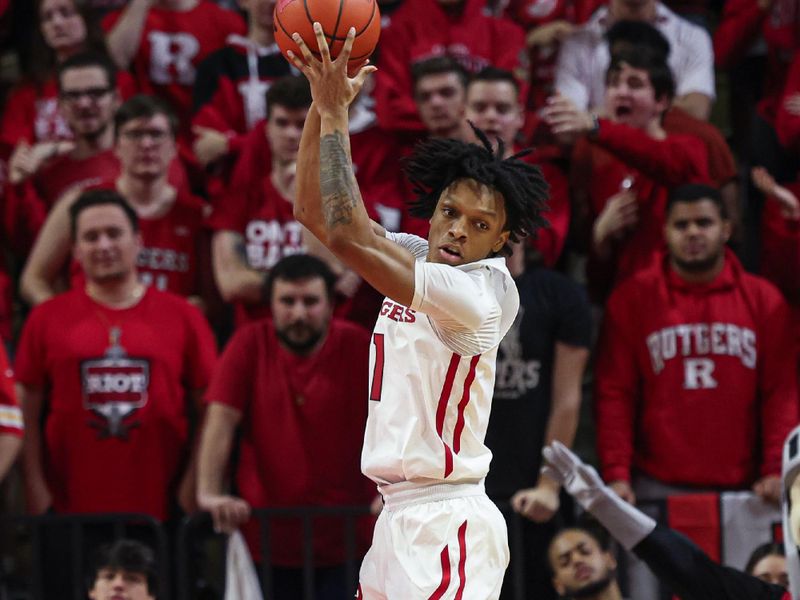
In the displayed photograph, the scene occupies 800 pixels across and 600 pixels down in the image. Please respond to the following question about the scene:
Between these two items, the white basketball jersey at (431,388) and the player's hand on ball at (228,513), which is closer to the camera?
the white basketball jersey at (431,388)

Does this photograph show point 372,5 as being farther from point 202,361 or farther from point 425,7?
point 425,7

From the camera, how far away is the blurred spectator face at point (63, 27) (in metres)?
8.67

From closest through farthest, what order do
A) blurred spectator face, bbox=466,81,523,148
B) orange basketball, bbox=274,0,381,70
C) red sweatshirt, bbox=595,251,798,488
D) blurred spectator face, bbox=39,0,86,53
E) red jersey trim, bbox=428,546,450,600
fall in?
orange basketball, bbox=274,0,381,70 → red jersey trim, bbox=428,546,450,600 → red sweatshirt, bbox=595,251,798,488 → blurred spectator face, bbox=466,81,523,148 → blurred spectator face, bbox=39,0,86,53

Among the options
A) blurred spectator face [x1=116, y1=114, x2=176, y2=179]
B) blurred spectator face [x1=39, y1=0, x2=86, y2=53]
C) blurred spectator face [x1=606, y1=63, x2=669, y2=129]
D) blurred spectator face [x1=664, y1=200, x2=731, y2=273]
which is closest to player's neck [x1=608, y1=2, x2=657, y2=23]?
blurred spectator face [x1=606, y1=63, x2=669, y2=129]

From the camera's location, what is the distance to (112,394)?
6.89m

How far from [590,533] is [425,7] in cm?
345

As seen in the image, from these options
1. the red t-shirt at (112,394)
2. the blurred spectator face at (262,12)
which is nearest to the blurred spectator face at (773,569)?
the red t-shirt at (112,394)

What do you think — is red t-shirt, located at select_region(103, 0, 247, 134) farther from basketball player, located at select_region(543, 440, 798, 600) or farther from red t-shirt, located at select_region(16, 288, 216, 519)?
basketball player, located at select_region(543, 440, 798, 600)

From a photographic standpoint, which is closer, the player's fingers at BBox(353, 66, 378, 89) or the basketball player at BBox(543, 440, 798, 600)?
the player's fingers at BBox(353, 66, 378, 89)

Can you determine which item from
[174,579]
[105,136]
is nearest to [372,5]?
[174,579]

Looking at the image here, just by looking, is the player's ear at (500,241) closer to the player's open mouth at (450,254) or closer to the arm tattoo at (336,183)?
the player's open mouth at (450,254)

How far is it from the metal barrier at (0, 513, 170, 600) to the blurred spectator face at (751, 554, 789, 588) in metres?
2.50

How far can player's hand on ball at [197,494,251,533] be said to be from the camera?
6.41 m

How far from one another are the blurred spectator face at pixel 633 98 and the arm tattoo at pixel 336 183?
12.5ft
